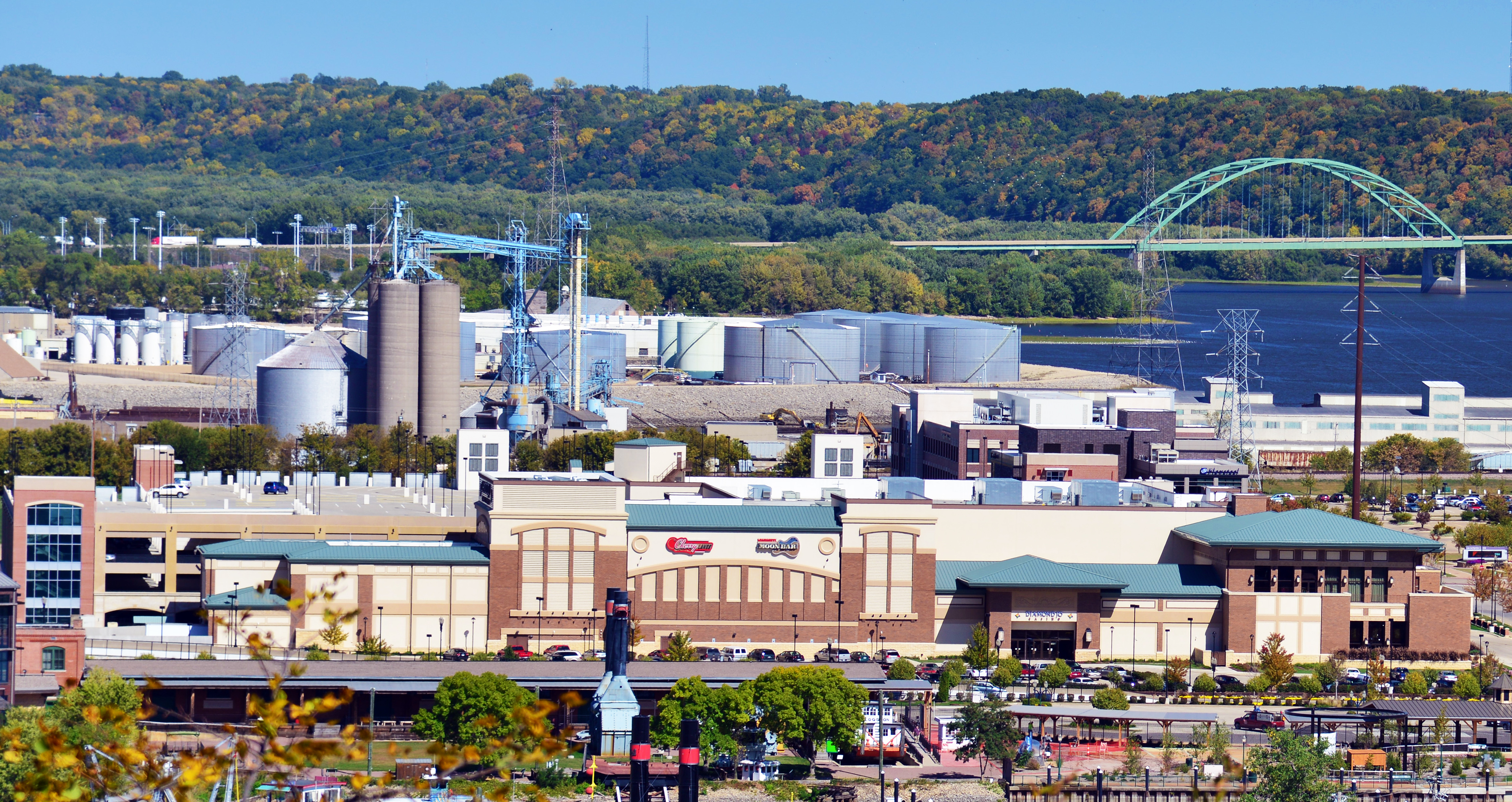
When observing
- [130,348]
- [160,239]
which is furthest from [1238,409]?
[160,239]

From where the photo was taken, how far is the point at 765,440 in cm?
6112

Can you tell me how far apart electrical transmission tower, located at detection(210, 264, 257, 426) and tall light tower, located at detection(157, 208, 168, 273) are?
34027mm

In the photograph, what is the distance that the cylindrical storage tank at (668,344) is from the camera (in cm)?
9038

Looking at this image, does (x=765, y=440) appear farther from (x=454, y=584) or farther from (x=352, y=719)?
(x=352, y=719)

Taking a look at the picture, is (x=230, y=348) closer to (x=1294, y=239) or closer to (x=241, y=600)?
(x=241, y=600)

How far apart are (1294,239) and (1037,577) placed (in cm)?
12489

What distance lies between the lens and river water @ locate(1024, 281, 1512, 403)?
4107 inches

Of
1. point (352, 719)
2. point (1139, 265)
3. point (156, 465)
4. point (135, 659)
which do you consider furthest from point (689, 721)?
point (1139, 265)

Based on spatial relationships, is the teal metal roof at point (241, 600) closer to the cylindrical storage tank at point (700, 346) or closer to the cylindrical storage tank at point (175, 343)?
the cylindrical storage tank at point (175, 343)

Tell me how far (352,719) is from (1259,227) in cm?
14521

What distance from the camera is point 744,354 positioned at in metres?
84.0

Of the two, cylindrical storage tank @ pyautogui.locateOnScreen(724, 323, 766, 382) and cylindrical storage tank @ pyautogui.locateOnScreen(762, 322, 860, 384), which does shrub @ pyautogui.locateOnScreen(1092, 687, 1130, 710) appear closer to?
cylindrical storage tank @ pyautogui.locateOnScreen(724, 323, 766, 382)

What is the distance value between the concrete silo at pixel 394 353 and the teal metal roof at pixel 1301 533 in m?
24.9

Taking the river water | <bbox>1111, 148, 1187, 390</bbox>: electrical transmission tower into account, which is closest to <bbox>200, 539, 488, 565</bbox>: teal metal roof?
<bbox>1111, 148, 1187, 390</bbox>: electrical transmission tower
